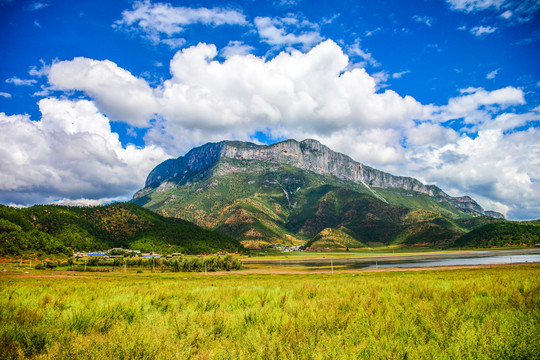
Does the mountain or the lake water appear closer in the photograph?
the lake water

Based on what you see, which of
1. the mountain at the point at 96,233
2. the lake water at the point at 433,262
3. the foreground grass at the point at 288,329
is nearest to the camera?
Answer: the foreground grass at the point at 288,329

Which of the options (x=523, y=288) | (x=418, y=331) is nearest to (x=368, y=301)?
(x=418, y=331)

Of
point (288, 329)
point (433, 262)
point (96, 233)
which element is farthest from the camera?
point (96, 233)

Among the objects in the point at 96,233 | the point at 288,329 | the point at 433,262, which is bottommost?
the point at 433,262

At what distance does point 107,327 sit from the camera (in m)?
6.61

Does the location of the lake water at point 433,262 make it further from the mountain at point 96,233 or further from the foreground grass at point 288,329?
the mountain at point 96,233

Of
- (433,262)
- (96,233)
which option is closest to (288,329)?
(433,262)

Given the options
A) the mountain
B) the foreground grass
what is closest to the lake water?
the foreground grass

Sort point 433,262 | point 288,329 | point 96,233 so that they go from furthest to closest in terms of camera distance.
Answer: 1. point 96,233
2. point 433,262
3. point 288,329

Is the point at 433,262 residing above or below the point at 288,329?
below

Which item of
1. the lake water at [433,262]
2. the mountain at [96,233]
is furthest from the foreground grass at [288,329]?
the mountain at [96,233]

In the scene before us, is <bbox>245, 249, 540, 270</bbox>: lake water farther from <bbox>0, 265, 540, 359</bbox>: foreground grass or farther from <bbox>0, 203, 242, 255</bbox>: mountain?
<bbox>0, 203, 242, 255</bbox>: mountain

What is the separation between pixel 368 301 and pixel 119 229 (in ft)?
688

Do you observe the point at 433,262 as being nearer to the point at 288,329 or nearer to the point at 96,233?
the point at 288,329
